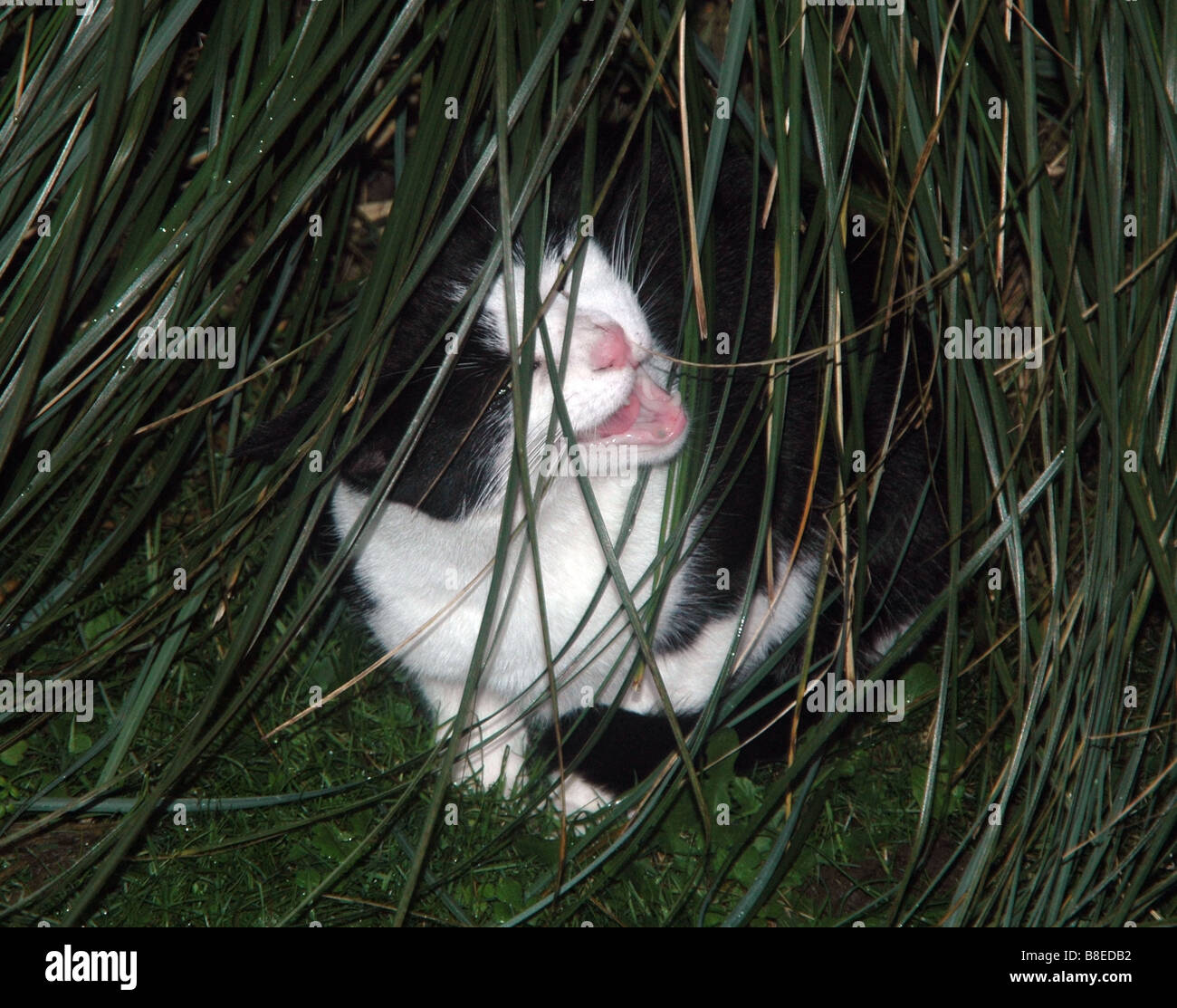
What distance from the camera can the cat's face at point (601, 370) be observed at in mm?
1667

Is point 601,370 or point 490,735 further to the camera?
point 490,735

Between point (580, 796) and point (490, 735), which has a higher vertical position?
point (490, 735)

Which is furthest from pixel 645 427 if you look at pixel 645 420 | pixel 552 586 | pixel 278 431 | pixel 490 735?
pixel 490 735

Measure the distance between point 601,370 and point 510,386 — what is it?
157 millimetres

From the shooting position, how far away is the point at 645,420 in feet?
5.97

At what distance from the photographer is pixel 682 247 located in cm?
162

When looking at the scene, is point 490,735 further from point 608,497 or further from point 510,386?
point 510,386

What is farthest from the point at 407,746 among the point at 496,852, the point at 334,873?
the point at 334,873

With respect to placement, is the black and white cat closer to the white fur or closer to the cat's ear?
the white fur

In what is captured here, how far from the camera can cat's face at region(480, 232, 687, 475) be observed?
1.67 metres

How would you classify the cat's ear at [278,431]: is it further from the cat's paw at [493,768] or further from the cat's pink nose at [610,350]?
the cat's paw at [493,768]

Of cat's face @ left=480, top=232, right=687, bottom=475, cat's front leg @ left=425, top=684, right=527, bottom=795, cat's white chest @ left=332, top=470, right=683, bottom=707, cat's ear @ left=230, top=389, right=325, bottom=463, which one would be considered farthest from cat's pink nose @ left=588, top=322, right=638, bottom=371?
cat's front leg @ left=425, top=684, right=527, bottom=795

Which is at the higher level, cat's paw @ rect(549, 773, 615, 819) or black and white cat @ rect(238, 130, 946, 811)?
black and white cat @ rect(238, 130, 946, 811)

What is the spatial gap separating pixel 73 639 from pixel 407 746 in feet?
2.42
